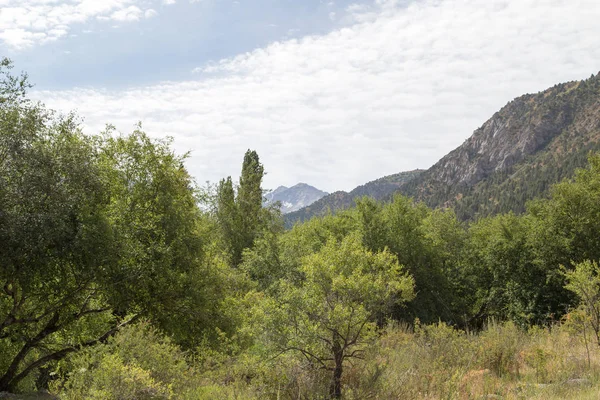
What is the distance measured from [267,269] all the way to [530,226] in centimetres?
1926

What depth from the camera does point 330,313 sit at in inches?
293

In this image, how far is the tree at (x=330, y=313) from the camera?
7516 mm

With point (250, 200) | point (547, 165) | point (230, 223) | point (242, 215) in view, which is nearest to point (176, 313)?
point (230, 223)

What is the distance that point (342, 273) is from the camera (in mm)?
8102

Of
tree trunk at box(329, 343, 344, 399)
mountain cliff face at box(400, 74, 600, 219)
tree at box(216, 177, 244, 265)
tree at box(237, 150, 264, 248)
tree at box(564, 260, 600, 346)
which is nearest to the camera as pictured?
tree trunk at box(329, 343, 344, 399)

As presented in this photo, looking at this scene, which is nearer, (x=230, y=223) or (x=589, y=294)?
(x=589, y=294)

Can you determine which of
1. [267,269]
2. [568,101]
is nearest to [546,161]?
[568,101]

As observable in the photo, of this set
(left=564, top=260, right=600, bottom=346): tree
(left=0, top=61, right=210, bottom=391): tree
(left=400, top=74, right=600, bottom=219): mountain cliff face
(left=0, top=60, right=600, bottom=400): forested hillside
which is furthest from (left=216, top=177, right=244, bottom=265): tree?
(left=400, top=74, right=600, bottom=219): mountain cliff face

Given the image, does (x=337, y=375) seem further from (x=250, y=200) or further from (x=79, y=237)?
(x=250, y=200)

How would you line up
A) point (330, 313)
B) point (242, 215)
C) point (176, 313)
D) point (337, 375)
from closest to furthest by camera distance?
point (330, 313)
point (337, 375)
point (176, 313)
point (242, 215)

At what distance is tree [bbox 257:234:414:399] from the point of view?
7.52 m

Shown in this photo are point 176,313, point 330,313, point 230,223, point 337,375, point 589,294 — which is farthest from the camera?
point 230,223

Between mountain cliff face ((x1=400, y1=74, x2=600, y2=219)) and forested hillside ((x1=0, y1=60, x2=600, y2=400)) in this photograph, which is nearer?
forested hillside ((x1=0, y1=60, x2=600, y2=400))

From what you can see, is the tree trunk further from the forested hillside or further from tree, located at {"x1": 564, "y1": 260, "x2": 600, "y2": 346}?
tree, located at {"x1": 564, "y1": 260, "x2": 600, "y2": 346}
